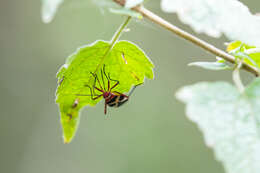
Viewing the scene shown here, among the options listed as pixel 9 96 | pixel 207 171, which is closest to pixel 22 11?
pixel 9 96

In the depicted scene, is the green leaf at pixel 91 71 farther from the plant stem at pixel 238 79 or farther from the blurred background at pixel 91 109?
the blurred background at pixel 91 109

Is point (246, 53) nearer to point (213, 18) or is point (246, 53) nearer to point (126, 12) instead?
point (213, 18)

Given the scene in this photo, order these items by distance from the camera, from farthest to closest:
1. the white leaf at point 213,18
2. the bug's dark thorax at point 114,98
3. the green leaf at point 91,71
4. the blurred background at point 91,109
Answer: the blurred background at point 91,109 < the bug's dark thorax at point 114,98 < the green leaf at point 91,71 < the white leaf at point 213,18

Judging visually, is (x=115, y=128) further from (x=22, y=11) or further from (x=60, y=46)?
(x=22, y=11)

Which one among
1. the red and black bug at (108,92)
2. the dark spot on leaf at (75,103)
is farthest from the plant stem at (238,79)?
the dark spot on leaf at (75,103)

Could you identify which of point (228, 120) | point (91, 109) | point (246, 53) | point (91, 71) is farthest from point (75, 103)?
point (91, 109)
